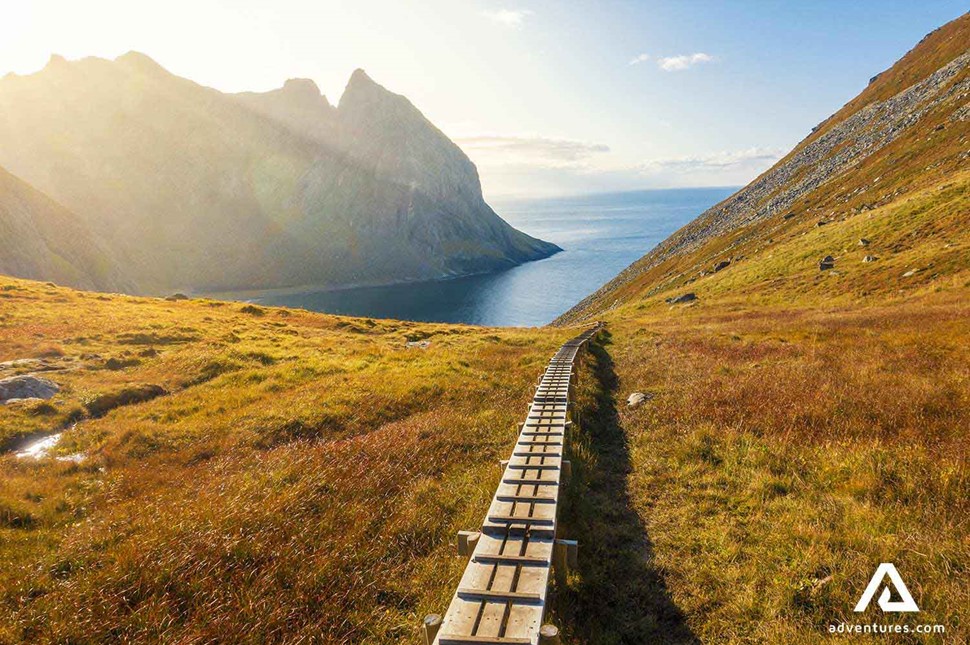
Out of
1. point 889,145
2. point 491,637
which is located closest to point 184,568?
point 491,637

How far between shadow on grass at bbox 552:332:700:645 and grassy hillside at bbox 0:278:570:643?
173 cm

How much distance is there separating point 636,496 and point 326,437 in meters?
8.25

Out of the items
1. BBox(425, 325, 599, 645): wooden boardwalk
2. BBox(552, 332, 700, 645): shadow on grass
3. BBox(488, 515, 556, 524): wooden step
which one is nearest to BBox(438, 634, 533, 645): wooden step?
BBox(425, 325, 599, 645): wooden boardwalk

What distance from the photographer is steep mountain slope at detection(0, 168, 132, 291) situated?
93.1 meters

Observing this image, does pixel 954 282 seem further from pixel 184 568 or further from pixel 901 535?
pixel 184 568

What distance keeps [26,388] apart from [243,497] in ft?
44.5

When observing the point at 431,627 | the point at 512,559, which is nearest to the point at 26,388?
the point at 431,627

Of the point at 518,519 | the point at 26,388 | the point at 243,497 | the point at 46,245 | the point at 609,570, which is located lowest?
the point at 26,388

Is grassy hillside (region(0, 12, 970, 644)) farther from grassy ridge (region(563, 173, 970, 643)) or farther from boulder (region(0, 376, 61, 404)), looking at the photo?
boulder (region(0, 376, 61, 404))

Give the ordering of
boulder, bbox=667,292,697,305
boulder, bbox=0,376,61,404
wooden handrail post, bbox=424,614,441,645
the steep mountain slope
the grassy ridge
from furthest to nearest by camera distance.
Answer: the steep mountain slope < boulder, bbox=667,292,697,305 < boulder, bbox=0,376,61,404 < the grassy ridge < wooden handrail post, bbox=424,614,441,645

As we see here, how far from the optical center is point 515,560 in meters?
5.51

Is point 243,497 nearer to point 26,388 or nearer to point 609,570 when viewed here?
point 609,570

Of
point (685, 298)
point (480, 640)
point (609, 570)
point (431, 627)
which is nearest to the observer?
point (480, 640)

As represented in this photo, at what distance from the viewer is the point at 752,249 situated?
6431 centimetres
